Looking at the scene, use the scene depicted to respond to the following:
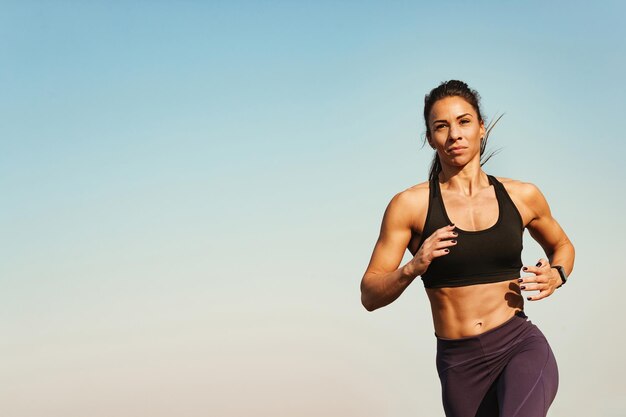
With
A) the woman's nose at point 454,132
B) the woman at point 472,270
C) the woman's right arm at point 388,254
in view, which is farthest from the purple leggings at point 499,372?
the woman's nose at point 454,132

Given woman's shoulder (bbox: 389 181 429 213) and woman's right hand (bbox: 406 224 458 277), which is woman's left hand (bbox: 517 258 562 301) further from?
woman's shoulder (bbox: 389 181 429 213)

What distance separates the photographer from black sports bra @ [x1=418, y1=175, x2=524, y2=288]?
6.07 metres

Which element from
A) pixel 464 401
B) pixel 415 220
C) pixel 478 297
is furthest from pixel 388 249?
pixel 464 401

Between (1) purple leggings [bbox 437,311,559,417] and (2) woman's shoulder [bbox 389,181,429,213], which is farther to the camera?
(2) woman's shoulder [bbox 389,181,429,213]

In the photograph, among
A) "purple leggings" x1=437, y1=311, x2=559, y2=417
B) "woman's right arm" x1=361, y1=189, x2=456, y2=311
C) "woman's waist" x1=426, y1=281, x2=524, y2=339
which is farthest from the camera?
"woman's waist" x1=426, y1=281, x2=524, y2=339

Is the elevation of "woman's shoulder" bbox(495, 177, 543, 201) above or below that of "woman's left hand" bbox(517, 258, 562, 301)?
above

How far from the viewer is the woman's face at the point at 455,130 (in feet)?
21.0

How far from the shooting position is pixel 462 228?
622 cm

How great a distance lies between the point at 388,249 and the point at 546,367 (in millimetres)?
1386

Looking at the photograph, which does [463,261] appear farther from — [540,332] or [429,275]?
[540,332]

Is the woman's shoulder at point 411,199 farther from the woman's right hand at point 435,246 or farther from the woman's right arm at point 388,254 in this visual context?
the woman's right hand at point 435,246

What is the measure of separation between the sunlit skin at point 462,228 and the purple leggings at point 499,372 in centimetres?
10

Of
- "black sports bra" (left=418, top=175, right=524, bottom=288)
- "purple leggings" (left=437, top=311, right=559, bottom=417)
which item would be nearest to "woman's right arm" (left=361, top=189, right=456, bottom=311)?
"black sports bra" (left=418, top=175, right=524, bottom=288)

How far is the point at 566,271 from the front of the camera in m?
6.54
